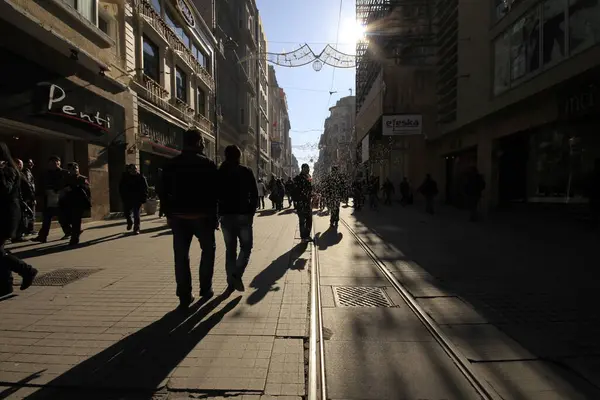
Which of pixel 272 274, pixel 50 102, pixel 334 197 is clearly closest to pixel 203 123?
pixel 50 102

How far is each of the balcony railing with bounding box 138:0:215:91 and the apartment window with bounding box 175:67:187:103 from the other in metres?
0.73

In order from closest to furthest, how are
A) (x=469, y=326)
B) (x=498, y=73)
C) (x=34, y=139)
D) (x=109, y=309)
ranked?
1. (x=469, y=326)
2. (x=109, y=309)
3. (x=34, y=139)
4. (x=498, y=73)

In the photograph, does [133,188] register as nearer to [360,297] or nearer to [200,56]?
[360,297]

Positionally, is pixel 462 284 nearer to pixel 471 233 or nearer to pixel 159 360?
pixel 159 360

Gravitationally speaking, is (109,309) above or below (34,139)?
below

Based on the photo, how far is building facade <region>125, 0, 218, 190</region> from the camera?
53.0 ft

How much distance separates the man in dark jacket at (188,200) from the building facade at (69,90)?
7.28 m

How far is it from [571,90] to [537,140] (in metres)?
3.02

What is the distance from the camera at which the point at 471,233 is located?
10.4m

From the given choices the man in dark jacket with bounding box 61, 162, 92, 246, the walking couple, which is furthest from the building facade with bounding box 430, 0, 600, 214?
the man in dark jacket with bounding box 61, 162, 92, 246

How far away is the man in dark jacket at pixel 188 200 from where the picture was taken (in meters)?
3.99

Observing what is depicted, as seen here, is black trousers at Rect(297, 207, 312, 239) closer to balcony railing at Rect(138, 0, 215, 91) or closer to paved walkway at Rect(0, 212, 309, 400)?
paved walkway at Rect(0, 212, 309, 400)

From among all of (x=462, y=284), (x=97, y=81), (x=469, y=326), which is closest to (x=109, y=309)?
(x=469, y=326)

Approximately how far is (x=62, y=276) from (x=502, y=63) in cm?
1521
